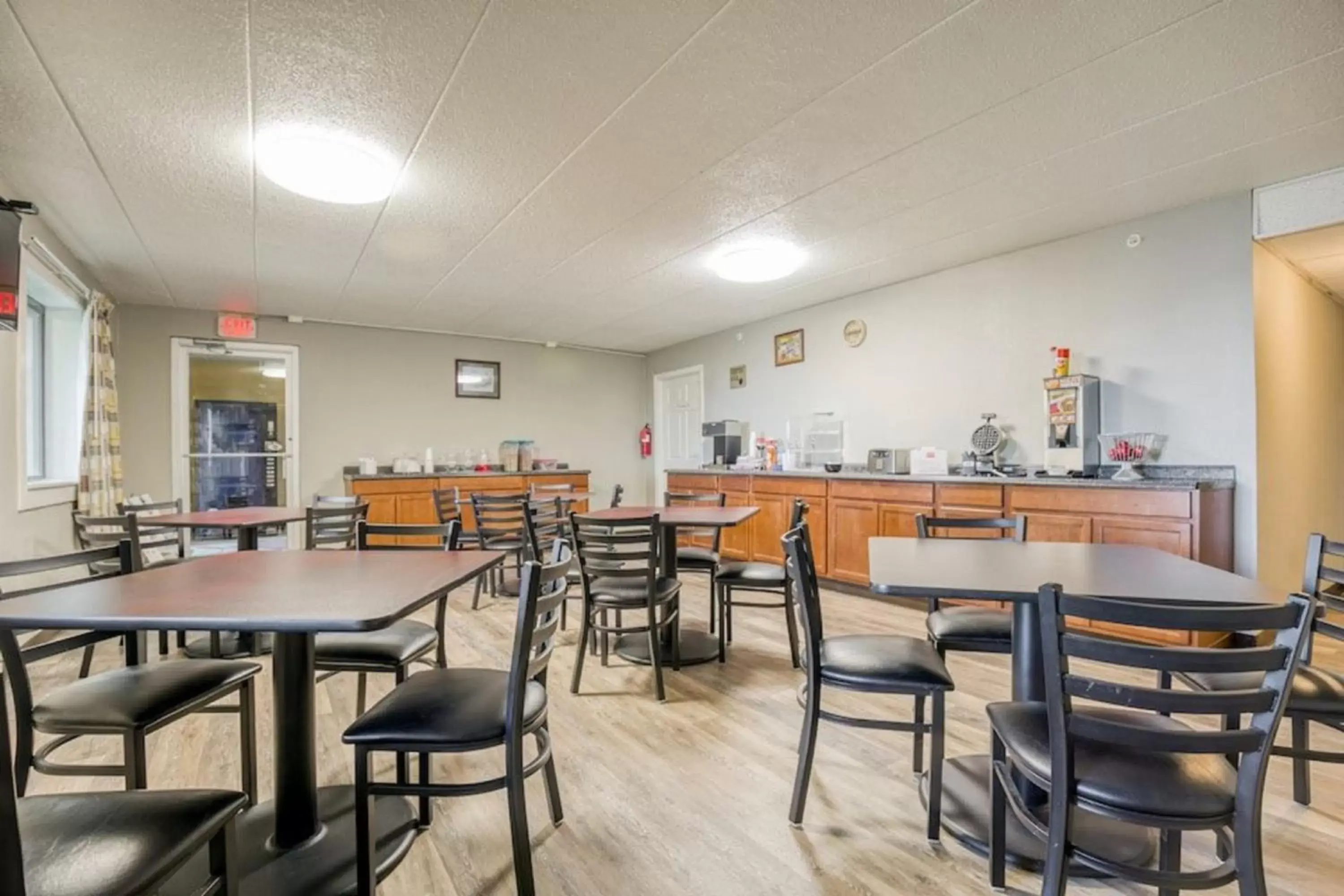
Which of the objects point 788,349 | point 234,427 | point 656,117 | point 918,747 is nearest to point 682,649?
point 918,747

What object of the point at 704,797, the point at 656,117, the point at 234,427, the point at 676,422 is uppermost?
the point at 656,117

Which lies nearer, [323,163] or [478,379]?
[323,163]

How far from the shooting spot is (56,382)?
14.3 ft

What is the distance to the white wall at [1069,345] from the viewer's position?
3.35 m

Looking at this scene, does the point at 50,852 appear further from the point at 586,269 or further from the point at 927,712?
the point at 586,269

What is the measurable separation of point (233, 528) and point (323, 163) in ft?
6.59

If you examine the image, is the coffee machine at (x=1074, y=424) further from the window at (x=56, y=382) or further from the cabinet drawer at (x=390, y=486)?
the window at (x=56, y=382)

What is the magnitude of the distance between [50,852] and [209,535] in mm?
Answer: 5967

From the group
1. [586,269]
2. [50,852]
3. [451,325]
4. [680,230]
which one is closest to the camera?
[50,852]

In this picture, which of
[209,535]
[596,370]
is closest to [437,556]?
[209,535]

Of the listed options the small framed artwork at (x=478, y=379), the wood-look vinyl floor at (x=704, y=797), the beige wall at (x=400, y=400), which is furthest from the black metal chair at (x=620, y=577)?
the small framed artwork at (x=478, y=379)

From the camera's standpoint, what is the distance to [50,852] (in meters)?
0.96

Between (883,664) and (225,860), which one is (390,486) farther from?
(883,664)

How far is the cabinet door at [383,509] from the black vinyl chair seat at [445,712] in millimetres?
4559
